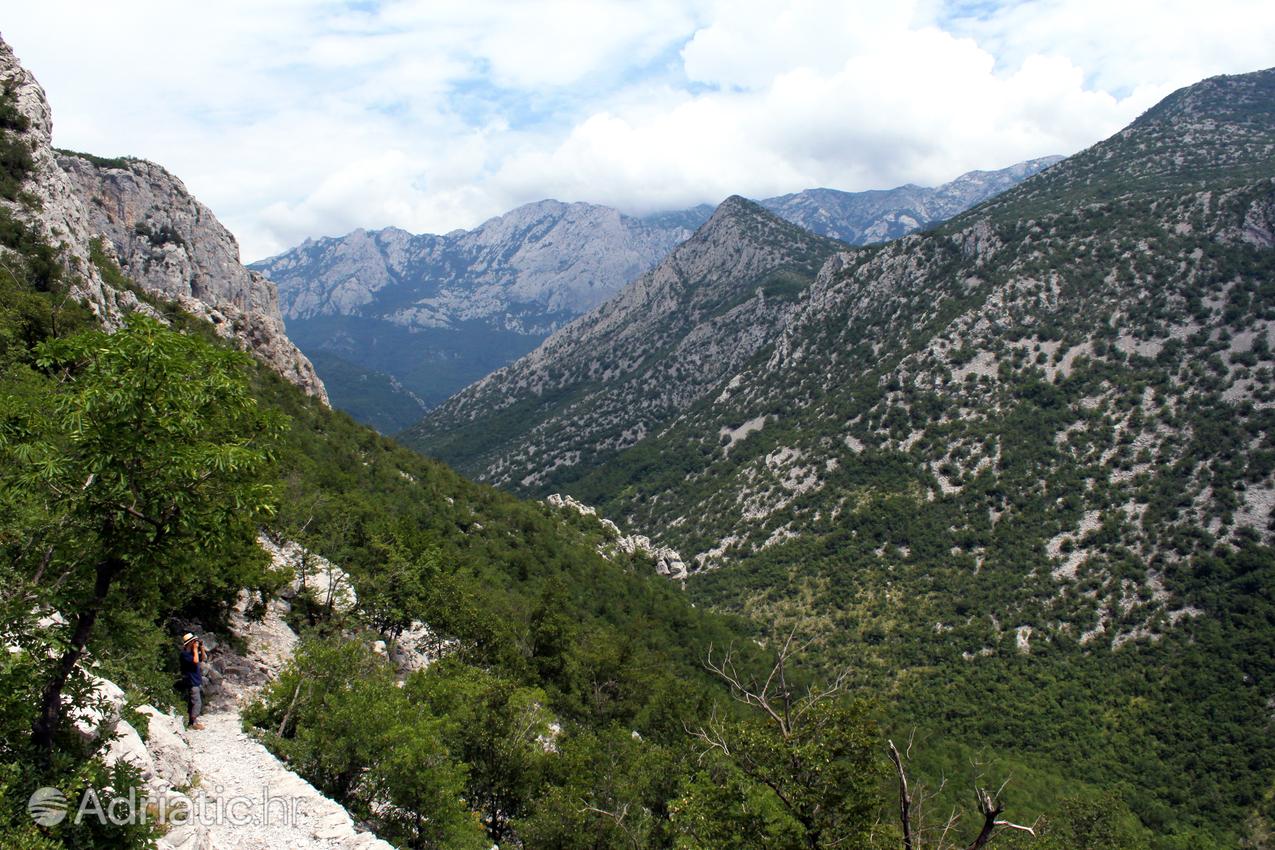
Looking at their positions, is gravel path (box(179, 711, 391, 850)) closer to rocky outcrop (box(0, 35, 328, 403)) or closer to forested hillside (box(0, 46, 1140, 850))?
forested hillside (box(0, 46, 1140, 850))

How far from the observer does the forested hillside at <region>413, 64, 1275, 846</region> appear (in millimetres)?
67062

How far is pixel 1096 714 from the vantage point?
66.8 meters

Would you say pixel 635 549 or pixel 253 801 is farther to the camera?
pixel 635 549

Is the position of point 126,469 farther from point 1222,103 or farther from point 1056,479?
point 1222,103

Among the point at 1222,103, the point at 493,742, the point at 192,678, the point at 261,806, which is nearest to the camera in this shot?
the point at 261,806

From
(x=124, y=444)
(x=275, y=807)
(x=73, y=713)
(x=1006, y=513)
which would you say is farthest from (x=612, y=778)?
(x=1006, y=513)

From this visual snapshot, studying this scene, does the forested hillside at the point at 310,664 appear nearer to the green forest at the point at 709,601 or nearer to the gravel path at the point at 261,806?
the green forest at the point at 709,601

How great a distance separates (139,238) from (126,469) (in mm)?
98910

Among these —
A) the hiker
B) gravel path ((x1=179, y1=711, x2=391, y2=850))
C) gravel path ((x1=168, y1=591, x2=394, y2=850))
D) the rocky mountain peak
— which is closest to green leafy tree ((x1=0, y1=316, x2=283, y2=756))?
gravel path ((x1=168, y1=591, x2=394, y2=850))

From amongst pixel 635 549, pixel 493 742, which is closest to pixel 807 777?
pixel 493 742

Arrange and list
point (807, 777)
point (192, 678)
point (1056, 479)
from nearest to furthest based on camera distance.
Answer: point (807, 777) → point (192, 678) → point (1056, 479)

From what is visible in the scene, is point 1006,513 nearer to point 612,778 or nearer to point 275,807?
point 612,778

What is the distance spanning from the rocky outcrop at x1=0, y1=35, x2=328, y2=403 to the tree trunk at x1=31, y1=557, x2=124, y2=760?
34.0 meters

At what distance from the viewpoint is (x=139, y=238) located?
Result: 86188 millimetres
